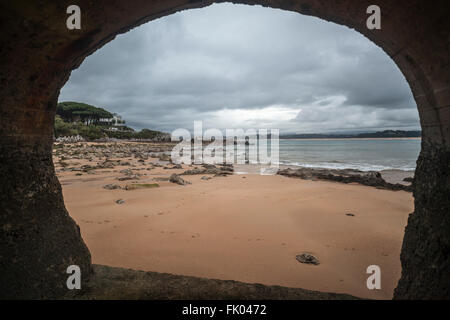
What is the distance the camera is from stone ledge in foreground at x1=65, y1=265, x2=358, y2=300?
2.32 metres

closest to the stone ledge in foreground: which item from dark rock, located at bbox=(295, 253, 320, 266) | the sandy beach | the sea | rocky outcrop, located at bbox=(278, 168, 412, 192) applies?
→ the sandy beach

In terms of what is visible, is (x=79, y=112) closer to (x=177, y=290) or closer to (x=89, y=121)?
(x=89, y=121)

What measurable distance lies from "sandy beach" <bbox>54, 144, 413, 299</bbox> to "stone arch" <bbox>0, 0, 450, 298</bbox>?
136 cm

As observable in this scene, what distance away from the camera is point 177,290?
2.42 m

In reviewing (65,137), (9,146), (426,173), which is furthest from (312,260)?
(65,137)

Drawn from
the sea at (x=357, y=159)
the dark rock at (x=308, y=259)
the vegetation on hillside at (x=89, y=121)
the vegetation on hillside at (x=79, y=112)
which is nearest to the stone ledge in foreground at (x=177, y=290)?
the dark rock at (x=308, y=259)

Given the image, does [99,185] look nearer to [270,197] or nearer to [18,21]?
[270,197]

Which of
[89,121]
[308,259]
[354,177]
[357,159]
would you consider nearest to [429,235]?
[308,259]

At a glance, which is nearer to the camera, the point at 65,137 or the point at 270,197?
the point at 270,197

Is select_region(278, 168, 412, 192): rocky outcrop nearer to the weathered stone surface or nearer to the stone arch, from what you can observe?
the weathered stone surface

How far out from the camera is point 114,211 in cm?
614

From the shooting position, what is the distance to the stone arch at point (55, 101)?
174cm

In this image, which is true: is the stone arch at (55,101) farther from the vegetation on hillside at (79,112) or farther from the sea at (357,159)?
the vegetation on hillside at (79,112)
